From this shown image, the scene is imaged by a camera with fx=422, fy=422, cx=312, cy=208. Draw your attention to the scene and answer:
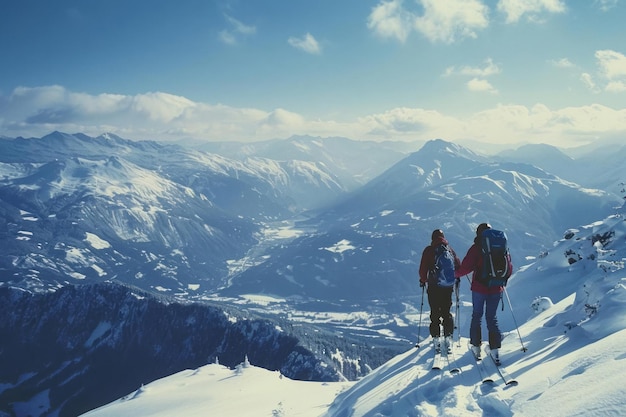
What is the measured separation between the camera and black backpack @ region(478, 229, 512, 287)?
15.6 meters

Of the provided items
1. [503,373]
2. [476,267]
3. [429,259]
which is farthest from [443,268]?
[503,373]

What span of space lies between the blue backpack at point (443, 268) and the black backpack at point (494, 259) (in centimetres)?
145

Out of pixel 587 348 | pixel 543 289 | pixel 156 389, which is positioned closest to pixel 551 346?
pixel 587 348

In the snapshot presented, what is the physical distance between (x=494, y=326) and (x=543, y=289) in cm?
4764

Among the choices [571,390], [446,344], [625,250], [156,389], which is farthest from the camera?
[156,389]

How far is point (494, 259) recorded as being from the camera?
51.4 ft

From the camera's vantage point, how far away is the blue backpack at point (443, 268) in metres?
17.1

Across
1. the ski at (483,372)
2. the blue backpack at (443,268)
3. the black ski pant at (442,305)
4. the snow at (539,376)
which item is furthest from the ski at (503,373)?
the blue backpack at (443,268)

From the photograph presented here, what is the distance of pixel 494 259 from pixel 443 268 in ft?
6.94

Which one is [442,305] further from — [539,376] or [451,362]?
[539,376]

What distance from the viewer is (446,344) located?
18750 mm

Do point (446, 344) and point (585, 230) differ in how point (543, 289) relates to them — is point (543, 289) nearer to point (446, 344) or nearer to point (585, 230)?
point (585, 230)

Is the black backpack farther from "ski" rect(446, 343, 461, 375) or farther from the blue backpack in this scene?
"ski" rect(446, 343, 461, 375)

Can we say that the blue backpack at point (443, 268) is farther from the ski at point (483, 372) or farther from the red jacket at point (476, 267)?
the ski at point (483, 372)
